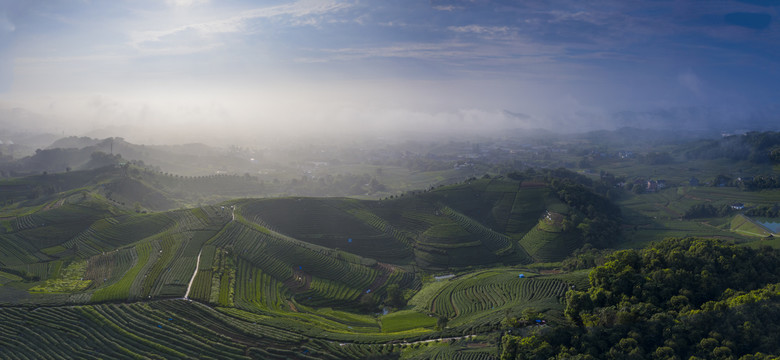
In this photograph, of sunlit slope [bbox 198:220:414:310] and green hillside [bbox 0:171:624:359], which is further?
sunlit slope [bbox 198:220:414:310]

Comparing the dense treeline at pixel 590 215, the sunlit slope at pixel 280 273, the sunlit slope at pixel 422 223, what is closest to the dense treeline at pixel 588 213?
the dense treeline at pixel 590 215

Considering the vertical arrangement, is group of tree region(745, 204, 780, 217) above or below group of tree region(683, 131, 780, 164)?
below

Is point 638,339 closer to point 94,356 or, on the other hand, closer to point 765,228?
point 94,356

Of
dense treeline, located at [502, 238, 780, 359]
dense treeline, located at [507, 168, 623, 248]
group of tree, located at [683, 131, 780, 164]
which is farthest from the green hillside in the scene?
group of tree, located at [683, 131, 780, 164]

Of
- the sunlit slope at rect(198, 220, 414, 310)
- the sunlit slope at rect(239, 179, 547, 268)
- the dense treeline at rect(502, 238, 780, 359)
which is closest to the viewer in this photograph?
the dense treeline at rect(502, 238, 780, 359)

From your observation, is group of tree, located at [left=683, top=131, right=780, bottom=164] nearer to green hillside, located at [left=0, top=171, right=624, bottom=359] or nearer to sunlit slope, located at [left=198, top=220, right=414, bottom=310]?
green hillside, located at [left=0, top=171, right=624, bottom=359]

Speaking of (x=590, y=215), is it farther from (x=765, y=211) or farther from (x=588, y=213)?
(x=765, y=211)

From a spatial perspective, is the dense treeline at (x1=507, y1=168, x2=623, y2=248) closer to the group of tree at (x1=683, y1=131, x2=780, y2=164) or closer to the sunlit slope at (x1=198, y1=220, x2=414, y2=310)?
the sunlit slope at (x1=198, y1=220, x2=414, y2=310)

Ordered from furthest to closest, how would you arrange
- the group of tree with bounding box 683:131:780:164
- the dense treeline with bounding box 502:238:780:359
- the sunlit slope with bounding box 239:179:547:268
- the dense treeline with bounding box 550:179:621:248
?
1. the group of tree with bounding box 683:131:780:164
2. the dense treeline with bounding box 550:179:621:248
3. the sunlit slope with bounding box 239:179:547:268
4. the dense treeline with bounding box 502:238:780:359
